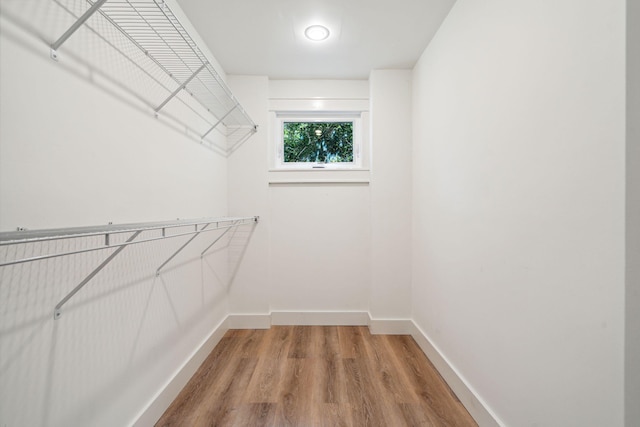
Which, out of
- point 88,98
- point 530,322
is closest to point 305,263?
point 530,322

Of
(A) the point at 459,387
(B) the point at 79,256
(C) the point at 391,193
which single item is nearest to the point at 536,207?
(A) the point at 459,387

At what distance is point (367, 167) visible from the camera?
241 centimetres

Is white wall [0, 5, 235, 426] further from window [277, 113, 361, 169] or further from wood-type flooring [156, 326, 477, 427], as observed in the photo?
window [277, 113, 361, 169]

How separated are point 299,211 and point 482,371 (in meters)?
1.72

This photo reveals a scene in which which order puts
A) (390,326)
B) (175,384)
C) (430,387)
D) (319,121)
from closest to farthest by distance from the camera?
1. (175,384)
2. (430,387)
3. (390,326)
4. (319,121)

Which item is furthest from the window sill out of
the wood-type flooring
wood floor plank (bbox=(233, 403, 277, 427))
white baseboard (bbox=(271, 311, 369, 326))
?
wood floor plank (bbox=(233, 403, 277, 427))

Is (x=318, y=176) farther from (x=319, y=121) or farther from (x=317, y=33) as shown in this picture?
(x=317, y=33)

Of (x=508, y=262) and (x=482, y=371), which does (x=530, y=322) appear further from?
(x=482, y=371)

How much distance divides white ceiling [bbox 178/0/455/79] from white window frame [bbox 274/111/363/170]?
0.35m

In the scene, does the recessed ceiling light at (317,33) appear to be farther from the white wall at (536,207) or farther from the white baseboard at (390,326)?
the white baseboard at (390,326)

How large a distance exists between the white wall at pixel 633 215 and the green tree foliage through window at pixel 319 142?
6.52ft

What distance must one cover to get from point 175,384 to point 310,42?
93.2 inches

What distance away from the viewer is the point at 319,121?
2549mm

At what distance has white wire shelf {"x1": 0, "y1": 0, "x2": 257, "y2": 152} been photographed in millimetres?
755
